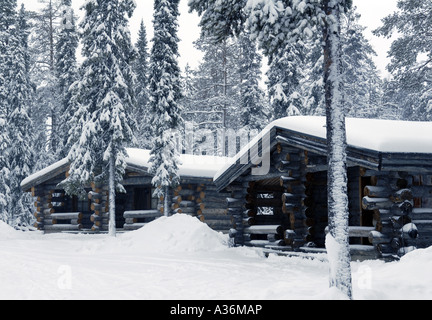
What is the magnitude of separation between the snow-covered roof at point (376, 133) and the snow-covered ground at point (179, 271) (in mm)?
2825

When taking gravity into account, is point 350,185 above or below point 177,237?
above

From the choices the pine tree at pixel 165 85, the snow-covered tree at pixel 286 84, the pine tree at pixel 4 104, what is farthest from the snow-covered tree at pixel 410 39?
the pine tree at pixel 4 104

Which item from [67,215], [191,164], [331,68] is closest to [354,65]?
[191,164]

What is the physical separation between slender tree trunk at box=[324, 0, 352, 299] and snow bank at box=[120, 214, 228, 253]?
8573mm

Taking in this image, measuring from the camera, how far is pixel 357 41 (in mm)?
35125

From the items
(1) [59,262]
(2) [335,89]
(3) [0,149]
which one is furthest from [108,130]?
(2) [335,89]

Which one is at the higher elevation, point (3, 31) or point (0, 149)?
point (3, 31)

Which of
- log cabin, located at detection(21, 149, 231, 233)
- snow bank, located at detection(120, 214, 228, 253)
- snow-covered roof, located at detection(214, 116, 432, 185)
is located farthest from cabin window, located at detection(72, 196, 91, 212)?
snow-covered roof, located at detection(214, 116, 432, 185)

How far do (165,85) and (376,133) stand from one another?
1200 centimetres

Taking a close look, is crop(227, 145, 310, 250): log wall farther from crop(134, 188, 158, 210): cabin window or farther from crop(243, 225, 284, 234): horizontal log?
crop(134, 188, 158, 210): cabin window

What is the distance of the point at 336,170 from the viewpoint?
8.11 m

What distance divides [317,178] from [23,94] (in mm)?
24246

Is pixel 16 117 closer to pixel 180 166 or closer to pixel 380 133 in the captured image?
pixel 180 166
